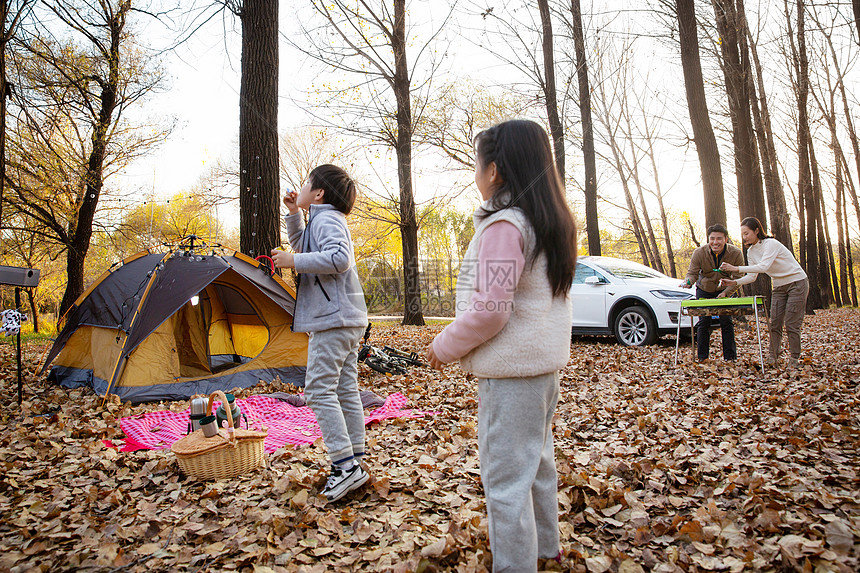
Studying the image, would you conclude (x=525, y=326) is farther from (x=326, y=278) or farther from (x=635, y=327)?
(x=635, y=327)

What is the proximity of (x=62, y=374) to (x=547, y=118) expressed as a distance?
36.9 feet

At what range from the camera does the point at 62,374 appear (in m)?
6.09

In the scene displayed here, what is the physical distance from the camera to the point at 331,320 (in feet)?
8.77

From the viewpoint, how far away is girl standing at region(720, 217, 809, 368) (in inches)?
225

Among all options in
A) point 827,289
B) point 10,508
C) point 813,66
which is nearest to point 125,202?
point 10,508

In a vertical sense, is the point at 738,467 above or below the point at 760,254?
below

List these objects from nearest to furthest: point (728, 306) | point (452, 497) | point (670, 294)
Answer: point (452, 497), point (728, 306), point (670, 294)

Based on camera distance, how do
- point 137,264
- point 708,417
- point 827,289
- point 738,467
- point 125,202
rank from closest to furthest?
point 738,467 → point 708,417 → point 137,264 → point 125,202 → point 827,289

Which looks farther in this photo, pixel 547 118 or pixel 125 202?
pixel 125 202

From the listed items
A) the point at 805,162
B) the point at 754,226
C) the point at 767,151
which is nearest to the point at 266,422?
the point at 754,226

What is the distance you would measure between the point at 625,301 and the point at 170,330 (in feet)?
22.0

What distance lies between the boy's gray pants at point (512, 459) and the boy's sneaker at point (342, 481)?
46.9 inches

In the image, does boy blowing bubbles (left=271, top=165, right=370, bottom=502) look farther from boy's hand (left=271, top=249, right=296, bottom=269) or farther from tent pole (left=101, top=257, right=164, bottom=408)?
tent pole (left=101, top=257, right=164, bottom=408)

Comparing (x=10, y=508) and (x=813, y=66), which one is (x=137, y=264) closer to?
(x=10, y=508)
